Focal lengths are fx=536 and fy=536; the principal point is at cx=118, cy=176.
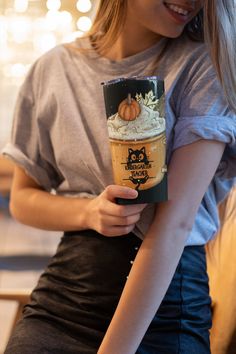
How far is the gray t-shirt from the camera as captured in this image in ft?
3.05

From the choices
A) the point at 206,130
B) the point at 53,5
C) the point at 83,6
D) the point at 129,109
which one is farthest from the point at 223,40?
the point at 53,5

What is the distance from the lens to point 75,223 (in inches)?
40.9

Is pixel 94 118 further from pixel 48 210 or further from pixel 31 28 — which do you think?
pixel 31 28

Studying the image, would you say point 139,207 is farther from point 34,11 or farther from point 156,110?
point 34,11

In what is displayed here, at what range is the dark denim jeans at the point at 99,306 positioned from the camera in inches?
37.0

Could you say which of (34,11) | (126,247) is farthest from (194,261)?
(34,11)

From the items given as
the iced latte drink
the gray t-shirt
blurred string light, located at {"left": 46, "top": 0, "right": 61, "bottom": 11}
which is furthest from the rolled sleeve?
blurred string light, located at {"left": 46, "top": 0, "right": 61, "bottom": 11}

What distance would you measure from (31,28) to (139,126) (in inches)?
97.4

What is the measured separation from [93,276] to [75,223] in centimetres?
11

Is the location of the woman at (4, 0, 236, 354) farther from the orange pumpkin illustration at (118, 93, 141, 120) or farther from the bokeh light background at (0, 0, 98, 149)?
the bokeh light background at (0, 0, 98, 149)

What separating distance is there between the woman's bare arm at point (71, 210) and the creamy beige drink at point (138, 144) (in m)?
0.03

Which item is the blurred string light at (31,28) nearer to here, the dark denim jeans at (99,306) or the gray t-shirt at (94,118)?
the gray t-shirt at (94,118)

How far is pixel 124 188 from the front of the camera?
79cm

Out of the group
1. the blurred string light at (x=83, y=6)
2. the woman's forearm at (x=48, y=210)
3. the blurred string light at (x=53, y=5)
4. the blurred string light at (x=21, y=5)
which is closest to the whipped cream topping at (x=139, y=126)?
the woman's forearm at (x=48, y=210)
